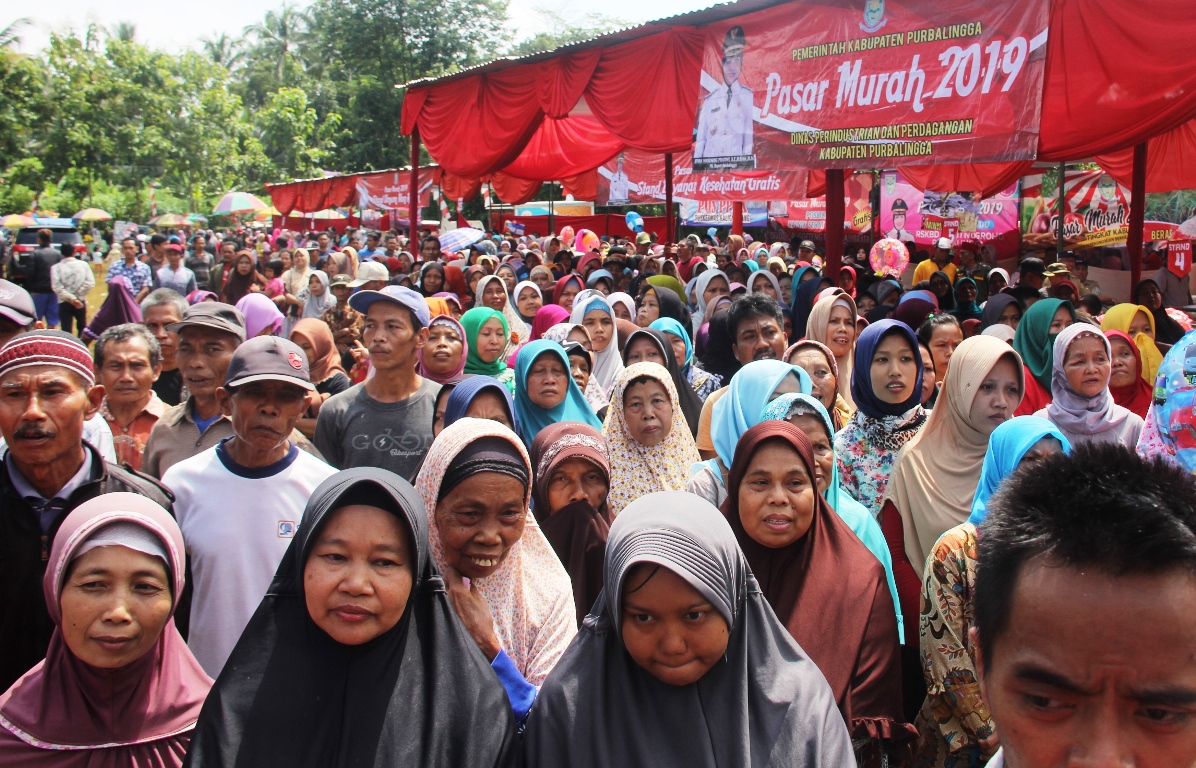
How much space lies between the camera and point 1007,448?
2.58 m

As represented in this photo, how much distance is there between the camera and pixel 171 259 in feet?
31.9

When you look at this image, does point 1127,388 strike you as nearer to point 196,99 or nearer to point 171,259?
point 171,259

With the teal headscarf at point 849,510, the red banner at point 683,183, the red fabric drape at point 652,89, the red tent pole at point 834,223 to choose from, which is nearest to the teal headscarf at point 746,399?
the teal headscarf at point 849,510

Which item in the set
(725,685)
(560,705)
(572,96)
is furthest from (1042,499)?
(572,96)

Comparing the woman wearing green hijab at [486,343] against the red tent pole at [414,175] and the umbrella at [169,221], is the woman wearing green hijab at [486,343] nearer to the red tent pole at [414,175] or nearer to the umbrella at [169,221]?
the red tent pole at [414,175]

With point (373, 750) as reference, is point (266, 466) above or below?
above

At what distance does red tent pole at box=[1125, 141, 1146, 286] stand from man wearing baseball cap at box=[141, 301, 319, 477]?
22.9ft

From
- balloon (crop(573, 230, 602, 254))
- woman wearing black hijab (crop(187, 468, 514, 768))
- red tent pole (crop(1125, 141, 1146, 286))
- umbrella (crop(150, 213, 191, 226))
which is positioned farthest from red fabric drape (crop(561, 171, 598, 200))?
umbrella (crop(150, 213, 191, 226))

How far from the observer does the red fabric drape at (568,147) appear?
44.8 feet

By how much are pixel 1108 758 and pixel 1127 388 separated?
4.29 metres

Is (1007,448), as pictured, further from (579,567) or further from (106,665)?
(106,665)

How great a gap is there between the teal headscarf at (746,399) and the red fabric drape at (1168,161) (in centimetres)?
839

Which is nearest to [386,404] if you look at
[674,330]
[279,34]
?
[674,330]

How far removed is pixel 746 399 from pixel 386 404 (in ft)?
4.71
